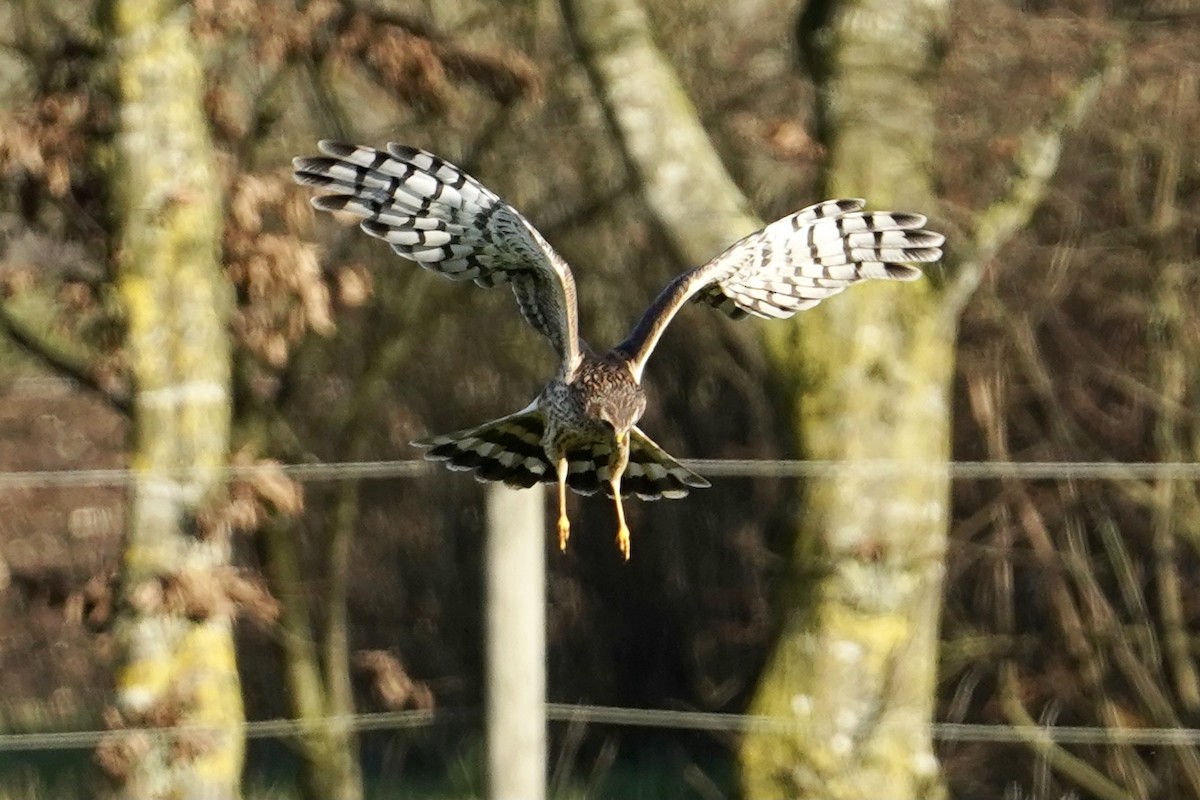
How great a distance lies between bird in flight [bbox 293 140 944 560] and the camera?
490cm

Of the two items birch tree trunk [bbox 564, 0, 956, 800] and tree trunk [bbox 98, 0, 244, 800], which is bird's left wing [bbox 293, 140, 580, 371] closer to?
tree trunk [bbox 98, 0, 244, 800]

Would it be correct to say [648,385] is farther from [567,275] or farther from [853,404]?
[567,275]

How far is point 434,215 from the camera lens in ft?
16.6

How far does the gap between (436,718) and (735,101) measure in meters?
4.08

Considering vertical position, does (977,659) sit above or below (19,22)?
below

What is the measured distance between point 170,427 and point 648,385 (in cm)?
388

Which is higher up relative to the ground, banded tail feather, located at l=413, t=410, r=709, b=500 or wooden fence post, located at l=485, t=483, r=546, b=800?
banded tail feather, located at l=413, t=410, r=709, b=500

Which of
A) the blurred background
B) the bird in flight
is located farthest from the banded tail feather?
the blurred background

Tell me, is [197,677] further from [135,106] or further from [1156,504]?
[1156,504]

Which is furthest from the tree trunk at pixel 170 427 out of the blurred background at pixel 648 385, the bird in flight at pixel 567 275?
the bird in flight at pixel 567 275

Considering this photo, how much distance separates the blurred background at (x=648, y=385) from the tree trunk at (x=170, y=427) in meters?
0.03

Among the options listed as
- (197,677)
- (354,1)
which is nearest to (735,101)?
(354,1)

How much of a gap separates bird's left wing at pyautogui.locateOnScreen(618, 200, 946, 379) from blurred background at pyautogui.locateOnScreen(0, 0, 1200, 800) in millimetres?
488

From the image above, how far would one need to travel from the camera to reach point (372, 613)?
392 inches
